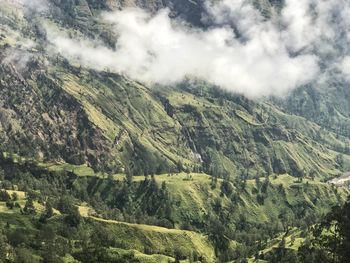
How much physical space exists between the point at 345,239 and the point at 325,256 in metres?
13.2

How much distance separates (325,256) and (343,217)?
15177 mm

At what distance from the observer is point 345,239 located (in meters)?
181

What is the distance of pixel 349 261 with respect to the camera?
169m

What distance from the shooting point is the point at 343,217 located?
626 feet

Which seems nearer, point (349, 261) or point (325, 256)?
point (349, 261)

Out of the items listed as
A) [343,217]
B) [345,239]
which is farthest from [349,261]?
[343,217]

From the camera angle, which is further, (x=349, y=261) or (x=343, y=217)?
(x=343, y=217)

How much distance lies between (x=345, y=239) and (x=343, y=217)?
11602 mm

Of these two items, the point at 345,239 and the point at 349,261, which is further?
the point at 345,239

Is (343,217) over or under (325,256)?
over

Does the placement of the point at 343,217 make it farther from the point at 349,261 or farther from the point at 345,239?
the point at 349,261

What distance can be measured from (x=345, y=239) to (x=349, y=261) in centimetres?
1272
